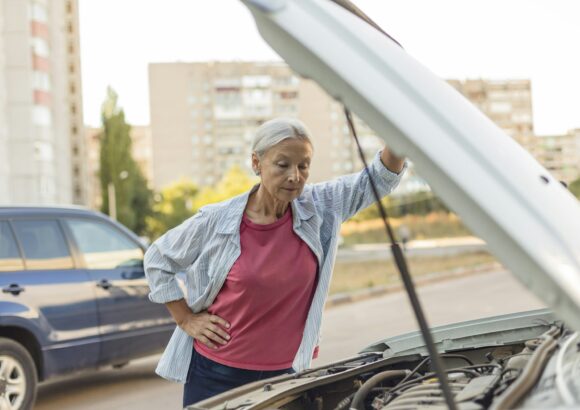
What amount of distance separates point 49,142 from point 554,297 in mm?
56117

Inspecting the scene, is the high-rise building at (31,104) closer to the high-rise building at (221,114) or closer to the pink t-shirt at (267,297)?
the pink t-shirt at (267,297)

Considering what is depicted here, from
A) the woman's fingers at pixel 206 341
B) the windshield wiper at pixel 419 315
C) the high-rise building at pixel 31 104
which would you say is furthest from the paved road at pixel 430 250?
the windshield wiper at pixel 419 315

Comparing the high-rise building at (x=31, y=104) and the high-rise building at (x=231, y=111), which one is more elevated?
the high-rise building at (x=231, y=111)

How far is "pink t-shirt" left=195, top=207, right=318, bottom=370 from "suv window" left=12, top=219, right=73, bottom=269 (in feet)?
14.3

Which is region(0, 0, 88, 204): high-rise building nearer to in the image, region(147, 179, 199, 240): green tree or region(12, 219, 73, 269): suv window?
region(147, 179, 199, 240): green tree

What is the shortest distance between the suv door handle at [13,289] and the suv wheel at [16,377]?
0.38m

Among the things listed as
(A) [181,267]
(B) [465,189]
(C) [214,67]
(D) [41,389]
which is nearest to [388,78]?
(B) [465,189]

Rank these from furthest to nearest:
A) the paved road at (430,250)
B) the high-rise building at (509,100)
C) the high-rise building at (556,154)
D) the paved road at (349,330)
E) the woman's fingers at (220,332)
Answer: the high-rise building at (509,100) → the paved road at (430,250) → the paved road at (349,330) → the woman's fingers at (220,332) → the high-rise building at (556,154)

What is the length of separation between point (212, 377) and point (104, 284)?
457 centimetres

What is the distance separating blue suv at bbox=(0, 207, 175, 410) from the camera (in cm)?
652

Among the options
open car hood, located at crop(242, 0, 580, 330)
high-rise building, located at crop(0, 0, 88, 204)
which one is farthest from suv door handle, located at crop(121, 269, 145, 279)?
high-rise building, located at crop(0, 0, 88, 204)

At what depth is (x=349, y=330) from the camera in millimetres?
11656

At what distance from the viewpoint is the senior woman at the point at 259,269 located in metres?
2.84

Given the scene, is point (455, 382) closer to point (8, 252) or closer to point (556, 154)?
point (8, 252)
